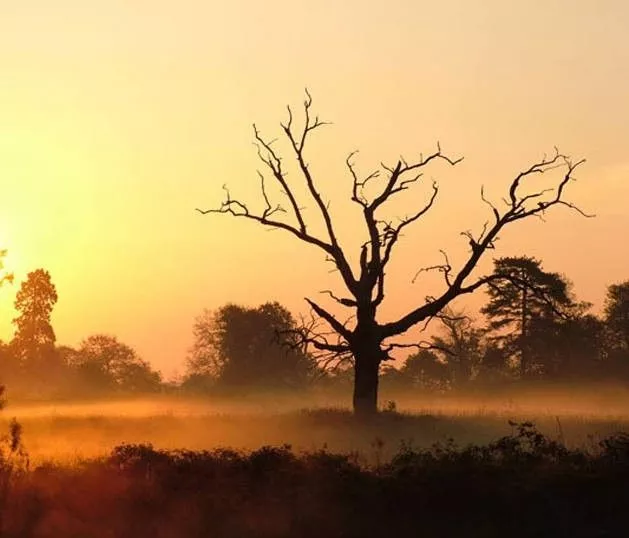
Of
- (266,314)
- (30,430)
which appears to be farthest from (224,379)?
(30,430)

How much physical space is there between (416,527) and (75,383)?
82.2 m

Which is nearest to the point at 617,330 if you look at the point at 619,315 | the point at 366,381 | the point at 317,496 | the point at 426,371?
the point at 619,315

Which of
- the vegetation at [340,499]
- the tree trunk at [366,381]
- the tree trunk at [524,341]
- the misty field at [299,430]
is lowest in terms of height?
the vegetation at [340,499]

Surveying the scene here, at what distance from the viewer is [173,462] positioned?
47.1 ft

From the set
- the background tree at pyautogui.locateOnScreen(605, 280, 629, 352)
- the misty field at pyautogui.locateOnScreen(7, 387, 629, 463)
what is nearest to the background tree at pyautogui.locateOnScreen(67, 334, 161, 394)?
the background tree at pyautogui.locateOnScreen(605, 280, 629, 352)

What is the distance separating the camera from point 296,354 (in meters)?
79.1

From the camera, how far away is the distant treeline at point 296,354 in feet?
224

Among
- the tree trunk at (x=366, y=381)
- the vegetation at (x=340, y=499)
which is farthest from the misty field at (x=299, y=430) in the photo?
the vegetation at (x=340, y=499)

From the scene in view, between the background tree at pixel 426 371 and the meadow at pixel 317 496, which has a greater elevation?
the background tree at pixel 426 371

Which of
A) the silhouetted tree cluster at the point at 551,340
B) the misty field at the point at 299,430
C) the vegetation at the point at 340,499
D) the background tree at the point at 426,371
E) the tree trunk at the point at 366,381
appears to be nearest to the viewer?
the vegetation at the point at 340,499

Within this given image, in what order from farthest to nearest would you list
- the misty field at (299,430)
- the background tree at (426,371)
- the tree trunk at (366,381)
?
1. the background tree at (426,371)
2. the tree trunk at (366,381)
3. the misty field at (299,430)

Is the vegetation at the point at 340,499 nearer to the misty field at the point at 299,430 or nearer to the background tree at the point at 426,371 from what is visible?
the misty field at the point at 299,430

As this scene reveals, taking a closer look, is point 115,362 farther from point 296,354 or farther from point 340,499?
point 340,499

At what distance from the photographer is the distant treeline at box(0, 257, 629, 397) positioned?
68188mm
